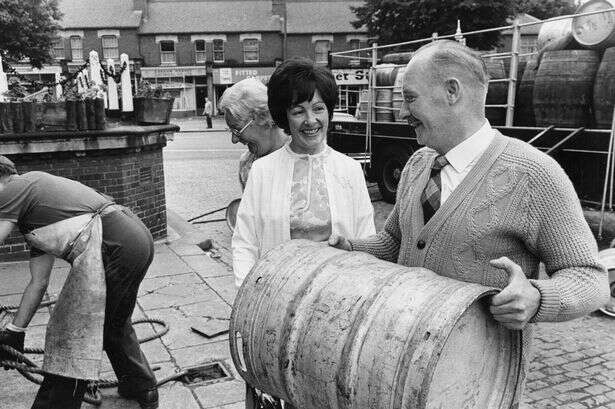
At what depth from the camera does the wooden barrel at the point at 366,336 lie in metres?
1.40

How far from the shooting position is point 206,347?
14.3ft

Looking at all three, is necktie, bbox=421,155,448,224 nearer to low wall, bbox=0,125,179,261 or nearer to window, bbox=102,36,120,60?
low wall, bbox=0,125,179,261

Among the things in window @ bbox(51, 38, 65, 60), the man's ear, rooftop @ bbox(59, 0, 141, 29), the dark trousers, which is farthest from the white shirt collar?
window @ bbox(51, 38, 65, 60)

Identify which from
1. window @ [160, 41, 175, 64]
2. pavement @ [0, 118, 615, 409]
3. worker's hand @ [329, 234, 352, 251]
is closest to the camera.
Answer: worker's hand @ [329, 234, 352, 251]

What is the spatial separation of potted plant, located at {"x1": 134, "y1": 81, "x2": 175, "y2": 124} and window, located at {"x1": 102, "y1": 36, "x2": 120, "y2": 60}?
38.7 metres

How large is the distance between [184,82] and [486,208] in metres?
43.8

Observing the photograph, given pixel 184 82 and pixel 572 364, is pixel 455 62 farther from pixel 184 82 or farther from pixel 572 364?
pixel 184 82

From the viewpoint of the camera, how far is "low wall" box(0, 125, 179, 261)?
6.17m

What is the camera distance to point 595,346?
14.8ft

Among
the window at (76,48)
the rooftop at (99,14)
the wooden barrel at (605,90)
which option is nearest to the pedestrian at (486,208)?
the wooden barrel at (605,90)

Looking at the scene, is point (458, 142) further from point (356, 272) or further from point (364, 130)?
point (364, 130)

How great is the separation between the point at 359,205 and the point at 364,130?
354 inches

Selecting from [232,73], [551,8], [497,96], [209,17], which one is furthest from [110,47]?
Result: [497,96]

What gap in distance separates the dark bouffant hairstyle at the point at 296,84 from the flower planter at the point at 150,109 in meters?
5.21
